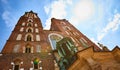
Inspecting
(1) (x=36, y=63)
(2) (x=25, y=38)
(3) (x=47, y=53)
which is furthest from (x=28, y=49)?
(1) (x=36, y=63)

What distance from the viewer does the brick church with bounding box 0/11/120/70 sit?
12.0 meters

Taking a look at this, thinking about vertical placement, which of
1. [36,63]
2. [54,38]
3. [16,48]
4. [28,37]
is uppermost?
[54,38]

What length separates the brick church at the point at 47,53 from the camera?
1204 centimetres

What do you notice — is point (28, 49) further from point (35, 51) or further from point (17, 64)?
point (17, 64)

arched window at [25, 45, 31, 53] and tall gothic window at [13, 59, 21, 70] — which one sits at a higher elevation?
arched window at [25, 45, 31, 53]

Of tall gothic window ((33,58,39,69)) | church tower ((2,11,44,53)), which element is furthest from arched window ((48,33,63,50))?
tall gothic window ((33,58,39,69))

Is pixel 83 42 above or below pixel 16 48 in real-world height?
above

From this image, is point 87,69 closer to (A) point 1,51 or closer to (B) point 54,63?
(B) point 54,63

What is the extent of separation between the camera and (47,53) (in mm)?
18000

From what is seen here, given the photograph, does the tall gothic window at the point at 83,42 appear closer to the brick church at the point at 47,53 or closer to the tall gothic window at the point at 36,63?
the brick church at the point at 47,53

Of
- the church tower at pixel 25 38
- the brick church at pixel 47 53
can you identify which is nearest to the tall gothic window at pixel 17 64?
the brick church at pixel 47 53

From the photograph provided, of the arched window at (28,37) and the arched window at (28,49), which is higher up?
the arched window at (28,37)

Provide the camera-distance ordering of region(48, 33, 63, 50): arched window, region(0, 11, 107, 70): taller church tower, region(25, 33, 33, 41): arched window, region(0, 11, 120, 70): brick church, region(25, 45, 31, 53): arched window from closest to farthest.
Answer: region(0, 11, 120, 70): brick church, region(0, 11, 107, 70): taller church tower, region(25, 45, 31, 53): arched window, region(25, 33, 33, 41): arched window, region(48, 33, 63, 50): arched window

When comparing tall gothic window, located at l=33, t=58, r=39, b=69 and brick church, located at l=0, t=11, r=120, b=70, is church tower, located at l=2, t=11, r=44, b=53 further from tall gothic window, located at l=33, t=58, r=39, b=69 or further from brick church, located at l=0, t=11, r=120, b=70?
tall gothic window, located at l=33, t=58, r=39, b=69
